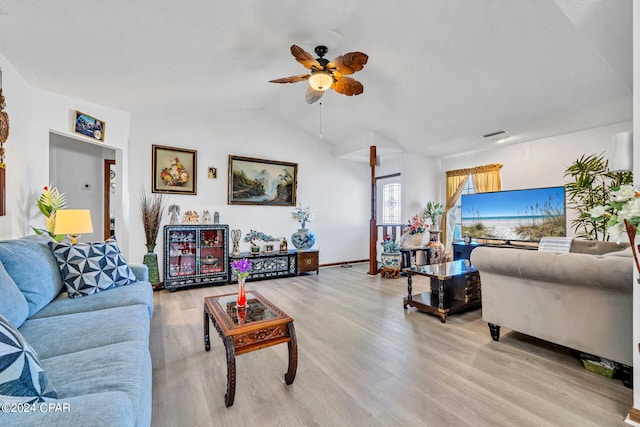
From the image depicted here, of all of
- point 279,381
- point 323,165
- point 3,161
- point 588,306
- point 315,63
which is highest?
point 315,63

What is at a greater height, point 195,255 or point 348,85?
point 348,85

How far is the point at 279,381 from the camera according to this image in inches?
75.5

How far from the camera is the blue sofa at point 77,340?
852 mm

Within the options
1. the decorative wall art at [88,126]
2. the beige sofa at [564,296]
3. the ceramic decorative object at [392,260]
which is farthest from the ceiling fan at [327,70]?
the ceramic decorative object at [392,260]

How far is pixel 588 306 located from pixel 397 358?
1.37 meters

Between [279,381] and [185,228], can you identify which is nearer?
[279,381]

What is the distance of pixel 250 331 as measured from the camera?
1710 millimetres

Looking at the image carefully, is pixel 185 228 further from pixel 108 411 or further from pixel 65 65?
pixel 108 411

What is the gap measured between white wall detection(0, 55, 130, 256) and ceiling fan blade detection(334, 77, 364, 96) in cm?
307

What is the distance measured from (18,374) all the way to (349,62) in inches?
118

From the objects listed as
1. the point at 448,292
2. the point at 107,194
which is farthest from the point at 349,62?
the point at 107,194

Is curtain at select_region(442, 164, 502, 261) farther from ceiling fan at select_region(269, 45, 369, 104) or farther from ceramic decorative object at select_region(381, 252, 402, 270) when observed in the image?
ceiling fan at select_region(269, 45, 369, 104)

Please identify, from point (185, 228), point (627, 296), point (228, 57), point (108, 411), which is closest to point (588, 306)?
point (627, 296)

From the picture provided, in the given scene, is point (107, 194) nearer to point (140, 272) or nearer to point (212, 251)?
point (212, 251)
